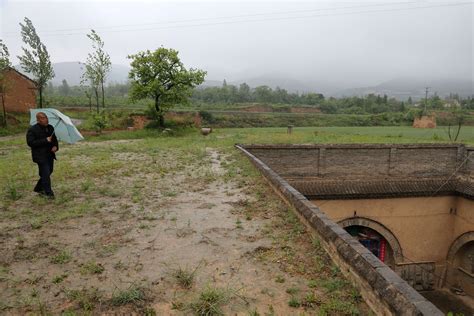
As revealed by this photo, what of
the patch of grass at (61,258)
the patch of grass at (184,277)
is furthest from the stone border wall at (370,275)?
the patch of grass at (61,258)

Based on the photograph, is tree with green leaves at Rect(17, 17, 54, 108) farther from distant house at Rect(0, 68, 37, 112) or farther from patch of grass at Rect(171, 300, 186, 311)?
patch of grass at Rect(171, 300, 186, 311)

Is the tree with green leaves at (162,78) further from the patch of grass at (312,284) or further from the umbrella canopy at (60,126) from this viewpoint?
the patch of grass at (312,284)

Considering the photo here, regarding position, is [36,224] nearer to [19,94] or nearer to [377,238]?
[377,238]

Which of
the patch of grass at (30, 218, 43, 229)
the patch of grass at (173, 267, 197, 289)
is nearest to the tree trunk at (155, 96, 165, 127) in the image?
the patch of grass at (30, 218, 43, 229)

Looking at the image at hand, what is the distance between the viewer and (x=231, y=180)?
27.5 feet

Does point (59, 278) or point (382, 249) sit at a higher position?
point (59, 278)

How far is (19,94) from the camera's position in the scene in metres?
24.8

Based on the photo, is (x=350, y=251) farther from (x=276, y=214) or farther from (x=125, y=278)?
(x=125, y=278)

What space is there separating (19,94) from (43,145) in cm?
2344

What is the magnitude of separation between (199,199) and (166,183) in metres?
1.63

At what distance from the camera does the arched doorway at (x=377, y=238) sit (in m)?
13.3

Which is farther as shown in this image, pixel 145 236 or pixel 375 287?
pixel 145 236

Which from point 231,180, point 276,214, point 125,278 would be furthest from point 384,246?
point 125,278

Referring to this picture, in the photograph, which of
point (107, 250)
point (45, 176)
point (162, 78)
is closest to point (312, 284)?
point (107, 250)
